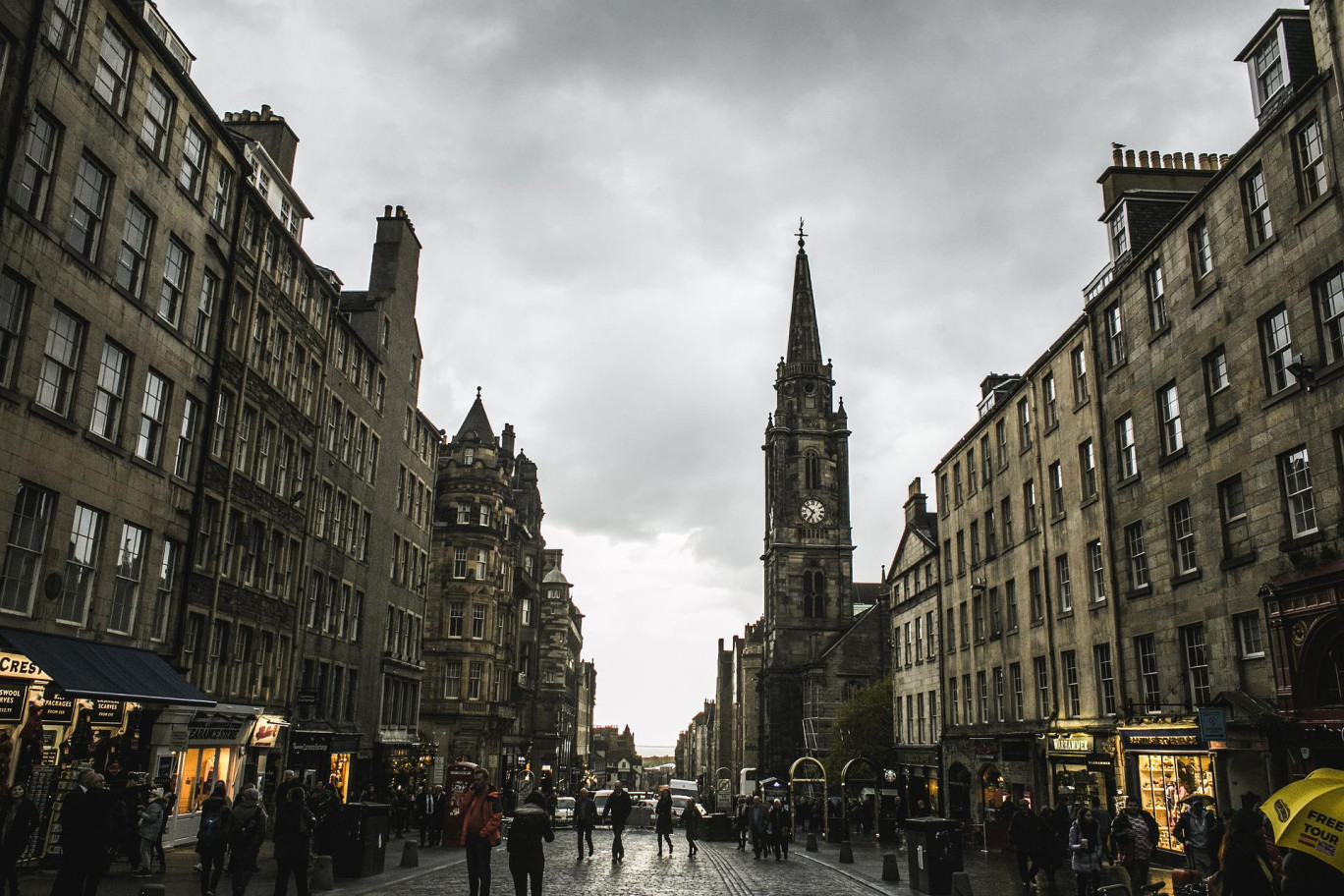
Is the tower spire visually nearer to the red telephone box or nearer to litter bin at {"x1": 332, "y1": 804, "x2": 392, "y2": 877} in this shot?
the red telephone box

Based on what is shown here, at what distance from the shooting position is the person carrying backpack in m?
14.8

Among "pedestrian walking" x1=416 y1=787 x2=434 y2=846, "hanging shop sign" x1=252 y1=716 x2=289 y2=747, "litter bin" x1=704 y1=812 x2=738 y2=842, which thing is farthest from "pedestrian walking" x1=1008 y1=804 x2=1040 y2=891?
"litter bin" x1=704 y1=812 x2=738 y2=842

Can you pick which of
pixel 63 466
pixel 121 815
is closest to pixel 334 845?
pixel 121 815

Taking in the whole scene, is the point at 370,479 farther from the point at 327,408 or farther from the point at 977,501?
the point at 977,501

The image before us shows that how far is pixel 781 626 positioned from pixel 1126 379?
57930 millimetres

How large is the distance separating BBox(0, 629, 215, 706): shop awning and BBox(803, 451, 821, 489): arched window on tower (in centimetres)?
6692

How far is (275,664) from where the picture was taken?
1182 inches

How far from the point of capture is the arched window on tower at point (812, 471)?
85188 millimetres

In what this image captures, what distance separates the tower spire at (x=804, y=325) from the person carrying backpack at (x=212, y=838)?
78416mm

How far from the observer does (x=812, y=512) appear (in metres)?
84.0

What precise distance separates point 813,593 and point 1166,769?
6044cm

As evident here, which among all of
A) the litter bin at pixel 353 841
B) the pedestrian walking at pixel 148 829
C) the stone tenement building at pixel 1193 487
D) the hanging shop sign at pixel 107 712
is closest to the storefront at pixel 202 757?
the hanging shop sign at pixel 107 712

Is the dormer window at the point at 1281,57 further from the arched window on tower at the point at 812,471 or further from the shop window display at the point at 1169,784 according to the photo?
the arched window on tower at the point at 812,471

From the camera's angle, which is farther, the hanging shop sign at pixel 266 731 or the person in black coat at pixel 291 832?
the hanging shop sign at pixel 266 731
